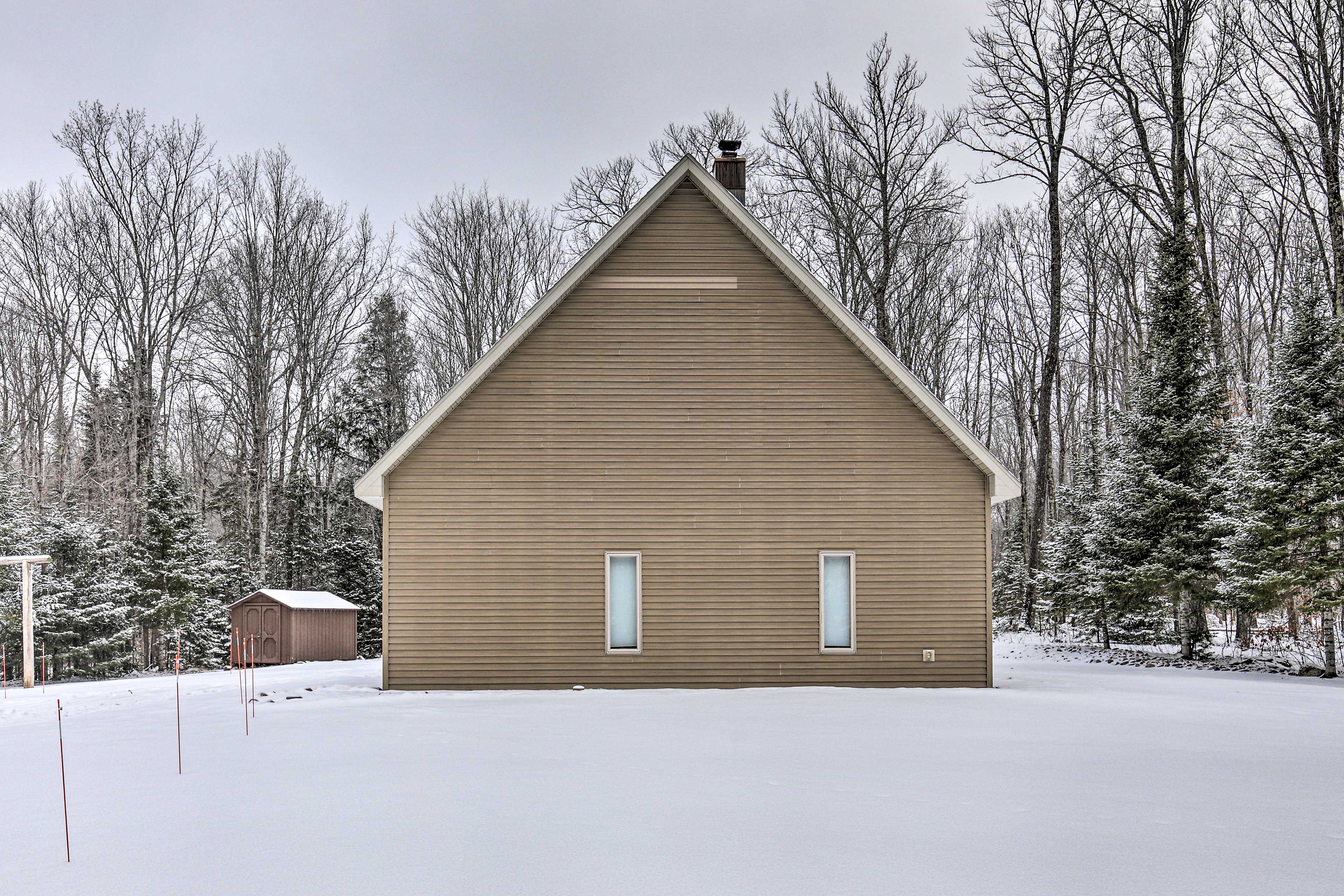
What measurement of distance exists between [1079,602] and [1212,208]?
15.2 metres

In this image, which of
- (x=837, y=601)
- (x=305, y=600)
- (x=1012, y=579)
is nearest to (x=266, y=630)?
(x=305, y=600)

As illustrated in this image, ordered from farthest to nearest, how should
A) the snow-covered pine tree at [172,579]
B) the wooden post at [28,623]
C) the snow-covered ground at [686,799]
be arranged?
the snow-covered pine tree at [172,579] < the wooden post at [28,623] < the snow-covered ground at [686,799]

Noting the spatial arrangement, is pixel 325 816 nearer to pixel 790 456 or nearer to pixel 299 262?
pixel 790 456

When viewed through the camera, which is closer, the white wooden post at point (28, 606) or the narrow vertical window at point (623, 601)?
the narrow vertical window at point (623, 601)

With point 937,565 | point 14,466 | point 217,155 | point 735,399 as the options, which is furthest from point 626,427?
point 217,155

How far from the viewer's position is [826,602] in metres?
14.1

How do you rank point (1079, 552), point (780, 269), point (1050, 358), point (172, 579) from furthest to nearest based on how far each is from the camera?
point (1050, 358) → point (172, 579) → point (1079, 552) → point (780, 269)

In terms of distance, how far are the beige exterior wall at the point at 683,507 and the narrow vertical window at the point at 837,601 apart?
139 mm

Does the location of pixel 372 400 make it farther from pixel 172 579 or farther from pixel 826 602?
pixel 826 602

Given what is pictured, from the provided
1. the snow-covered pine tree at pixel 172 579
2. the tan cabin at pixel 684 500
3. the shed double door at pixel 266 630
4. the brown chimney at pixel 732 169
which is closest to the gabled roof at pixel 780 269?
the tan cabin at pixel 684 500

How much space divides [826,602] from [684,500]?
2.50m

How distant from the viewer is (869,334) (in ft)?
46.0

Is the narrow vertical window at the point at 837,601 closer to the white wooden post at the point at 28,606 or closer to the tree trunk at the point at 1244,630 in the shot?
the tree trunk at the point at 1244,630

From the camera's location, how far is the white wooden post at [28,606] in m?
16.3
